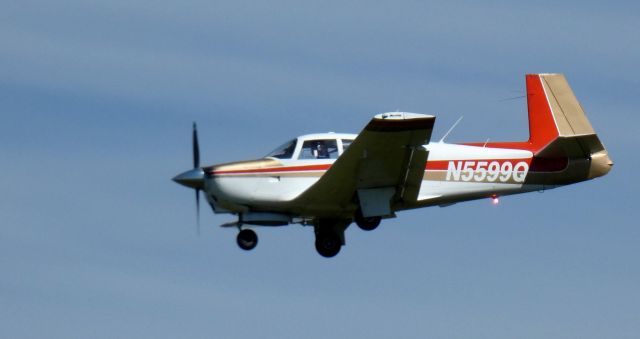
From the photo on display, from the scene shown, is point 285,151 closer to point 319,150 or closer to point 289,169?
point 289,169

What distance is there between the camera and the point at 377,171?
82.5ft

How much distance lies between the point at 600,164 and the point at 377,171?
4.71 metres

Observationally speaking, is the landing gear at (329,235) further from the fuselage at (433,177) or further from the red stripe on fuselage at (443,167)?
the red stripe on fuselage at (443,167)

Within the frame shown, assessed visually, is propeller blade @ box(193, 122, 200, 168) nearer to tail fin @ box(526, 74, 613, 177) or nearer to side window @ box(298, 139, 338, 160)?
side window @ box(298, 139, 338, 160)

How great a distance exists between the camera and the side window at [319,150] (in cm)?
2566

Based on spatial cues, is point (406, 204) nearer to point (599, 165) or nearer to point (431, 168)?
point (431, 168)

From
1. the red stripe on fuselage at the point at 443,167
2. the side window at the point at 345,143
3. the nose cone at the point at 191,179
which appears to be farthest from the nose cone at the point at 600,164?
the nose cone at the point at 191,179

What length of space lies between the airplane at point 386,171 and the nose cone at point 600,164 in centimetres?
2

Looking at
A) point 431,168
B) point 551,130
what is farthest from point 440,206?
point 551,130

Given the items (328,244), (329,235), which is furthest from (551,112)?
(328,244)

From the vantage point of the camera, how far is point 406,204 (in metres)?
26.1

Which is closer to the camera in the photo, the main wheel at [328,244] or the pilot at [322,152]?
the pilot at [322,152]

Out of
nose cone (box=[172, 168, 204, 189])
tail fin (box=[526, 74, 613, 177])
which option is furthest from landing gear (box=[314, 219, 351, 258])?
tail fin (box=[526, 74, 613, 177])

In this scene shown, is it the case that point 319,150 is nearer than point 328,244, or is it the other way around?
point 319,150
